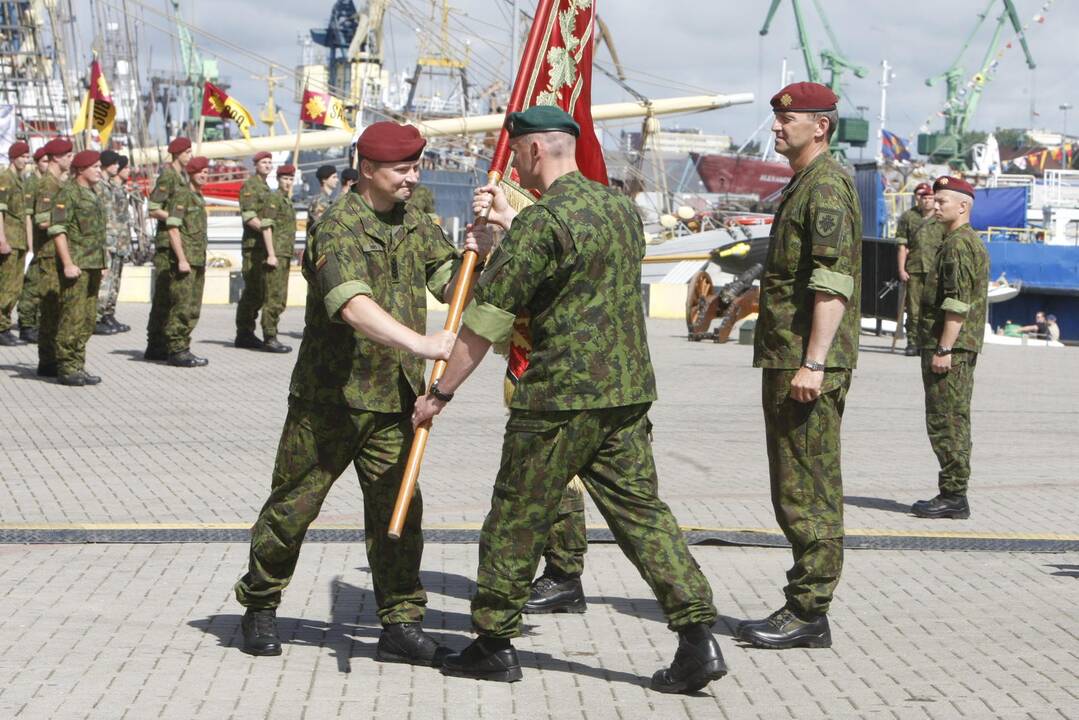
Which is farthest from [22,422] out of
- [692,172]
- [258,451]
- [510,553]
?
[692,172]

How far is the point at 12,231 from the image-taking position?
16.2m

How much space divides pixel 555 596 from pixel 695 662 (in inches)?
51.2

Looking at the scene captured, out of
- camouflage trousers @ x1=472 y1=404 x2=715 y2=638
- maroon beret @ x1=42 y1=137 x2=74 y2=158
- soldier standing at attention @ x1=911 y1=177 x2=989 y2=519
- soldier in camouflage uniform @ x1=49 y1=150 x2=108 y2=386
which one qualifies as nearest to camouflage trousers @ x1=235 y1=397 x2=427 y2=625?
camouflage trousers @ x1=472 y1=404 x2=715 y2=638

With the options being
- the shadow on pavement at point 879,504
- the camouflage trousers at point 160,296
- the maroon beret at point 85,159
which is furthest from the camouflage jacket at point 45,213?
the shadow on pavement at point 879,504

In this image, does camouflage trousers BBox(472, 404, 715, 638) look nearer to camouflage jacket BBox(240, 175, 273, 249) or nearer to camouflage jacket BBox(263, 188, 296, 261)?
camouflage jacket BBox(240, 175, 273, 249)

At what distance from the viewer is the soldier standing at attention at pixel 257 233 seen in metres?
16.6

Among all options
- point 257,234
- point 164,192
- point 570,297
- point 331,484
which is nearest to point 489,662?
point 331,484

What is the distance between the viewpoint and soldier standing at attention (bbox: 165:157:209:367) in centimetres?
1523

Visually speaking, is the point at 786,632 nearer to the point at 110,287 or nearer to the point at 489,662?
the point at 489,662

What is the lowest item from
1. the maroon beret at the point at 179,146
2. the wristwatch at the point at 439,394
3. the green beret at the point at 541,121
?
the wristwatch at the point at 439,394

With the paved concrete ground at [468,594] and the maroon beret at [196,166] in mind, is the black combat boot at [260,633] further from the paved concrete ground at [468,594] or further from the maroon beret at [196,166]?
the maroon beret at [196,166]

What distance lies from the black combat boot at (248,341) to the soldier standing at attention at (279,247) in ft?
1.08

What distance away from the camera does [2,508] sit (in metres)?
8.35

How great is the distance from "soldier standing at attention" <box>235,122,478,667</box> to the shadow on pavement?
425cm
